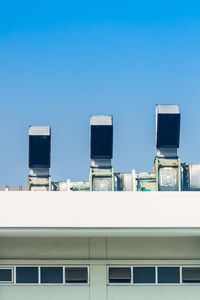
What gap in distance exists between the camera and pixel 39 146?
18984 mm

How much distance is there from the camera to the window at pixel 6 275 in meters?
12.7

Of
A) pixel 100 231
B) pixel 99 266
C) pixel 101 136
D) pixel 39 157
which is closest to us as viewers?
pixel 100 231

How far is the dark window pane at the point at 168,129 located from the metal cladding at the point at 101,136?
141cm

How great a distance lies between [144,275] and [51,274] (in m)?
1.81

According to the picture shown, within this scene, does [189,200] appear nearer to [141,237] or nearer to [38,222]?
[141,237]

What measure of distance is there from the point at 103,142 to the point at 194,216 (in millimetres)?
7694

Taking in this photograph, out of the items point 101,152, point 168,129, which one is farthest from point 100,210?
point 101,152

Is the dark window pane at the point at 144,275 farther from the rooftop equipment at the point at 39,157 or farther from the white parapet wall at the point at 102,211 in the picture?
the rooftop equipment at the point at 39,157

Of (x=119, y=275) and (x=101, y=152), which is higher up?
(x=101, y=152)

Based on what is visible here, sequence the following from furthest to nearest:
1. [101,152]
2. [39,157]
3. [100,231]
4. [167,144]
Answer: [39,157] → [101,152] → [167,144] → [100,231]

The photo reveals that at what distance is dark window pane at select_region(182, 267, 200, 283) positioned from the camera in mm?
12609

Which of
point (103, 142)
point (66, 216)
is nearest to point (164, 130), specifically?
point (103, 142)

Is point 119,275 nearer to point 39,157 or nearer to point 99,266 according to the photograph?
point 99,266

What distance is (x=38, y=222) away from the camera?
11.4 metres
